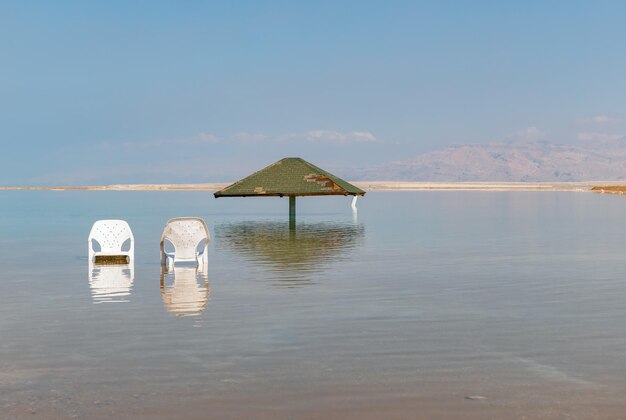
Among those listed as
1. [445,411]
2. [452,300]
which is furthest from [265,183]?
[445,411]

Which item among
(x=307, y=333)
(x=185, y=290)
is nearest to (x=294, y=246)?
(x=185, y=290)

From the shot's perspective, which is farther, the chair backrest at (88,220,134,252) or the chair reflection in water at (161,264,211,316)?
the chair backrest at (88,220,134,252)

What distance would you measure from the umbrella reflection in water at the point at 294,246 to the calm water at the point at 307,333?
188mm

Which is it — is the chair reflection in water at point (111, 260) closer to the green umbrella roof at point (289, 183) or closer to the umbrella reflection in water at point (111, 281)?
the umbrella reflection in water at point (111, 281)

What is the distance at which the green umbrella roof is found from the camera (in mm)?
32219

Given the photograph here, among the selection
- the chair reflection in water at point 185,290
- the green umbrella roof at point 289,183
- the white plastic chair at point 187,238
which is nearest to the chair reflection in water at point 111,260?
the chair reflection in water at point 185,290

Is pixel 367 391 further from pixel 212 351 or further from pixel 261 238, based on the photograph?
pixel 261 238

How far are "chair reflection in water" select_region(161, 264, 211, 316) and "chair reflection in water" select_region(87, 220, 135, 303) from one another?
2.05ft

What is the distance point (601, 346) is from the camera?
8.16 m

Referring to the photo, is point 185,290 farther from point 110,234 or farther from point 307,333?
point 110,234

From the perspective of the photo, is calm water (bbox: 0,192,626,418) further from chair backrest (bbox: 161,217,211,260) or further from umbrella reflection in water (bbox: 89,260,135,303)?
chair backrest (bbox: 161,217,211,260)

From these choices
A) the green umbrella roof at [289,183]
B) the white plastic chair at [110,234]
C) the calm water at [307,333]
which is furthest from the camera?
the green umbrella roof at [289,183]

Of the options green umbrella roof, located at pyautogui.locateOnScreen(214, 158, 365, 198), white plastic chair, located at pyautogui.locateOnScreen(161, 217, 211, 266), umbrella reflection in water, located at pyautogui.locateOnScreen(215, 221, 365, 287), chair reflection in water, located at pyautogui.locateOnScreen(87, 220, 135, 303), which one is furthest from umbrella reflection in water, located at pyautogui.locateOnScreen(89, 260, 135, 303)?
green umbrella roof, located at pyautogui.locateOnScreen(214, 158, 365, 198)

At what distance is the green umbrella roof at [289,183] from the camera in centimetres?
3222
